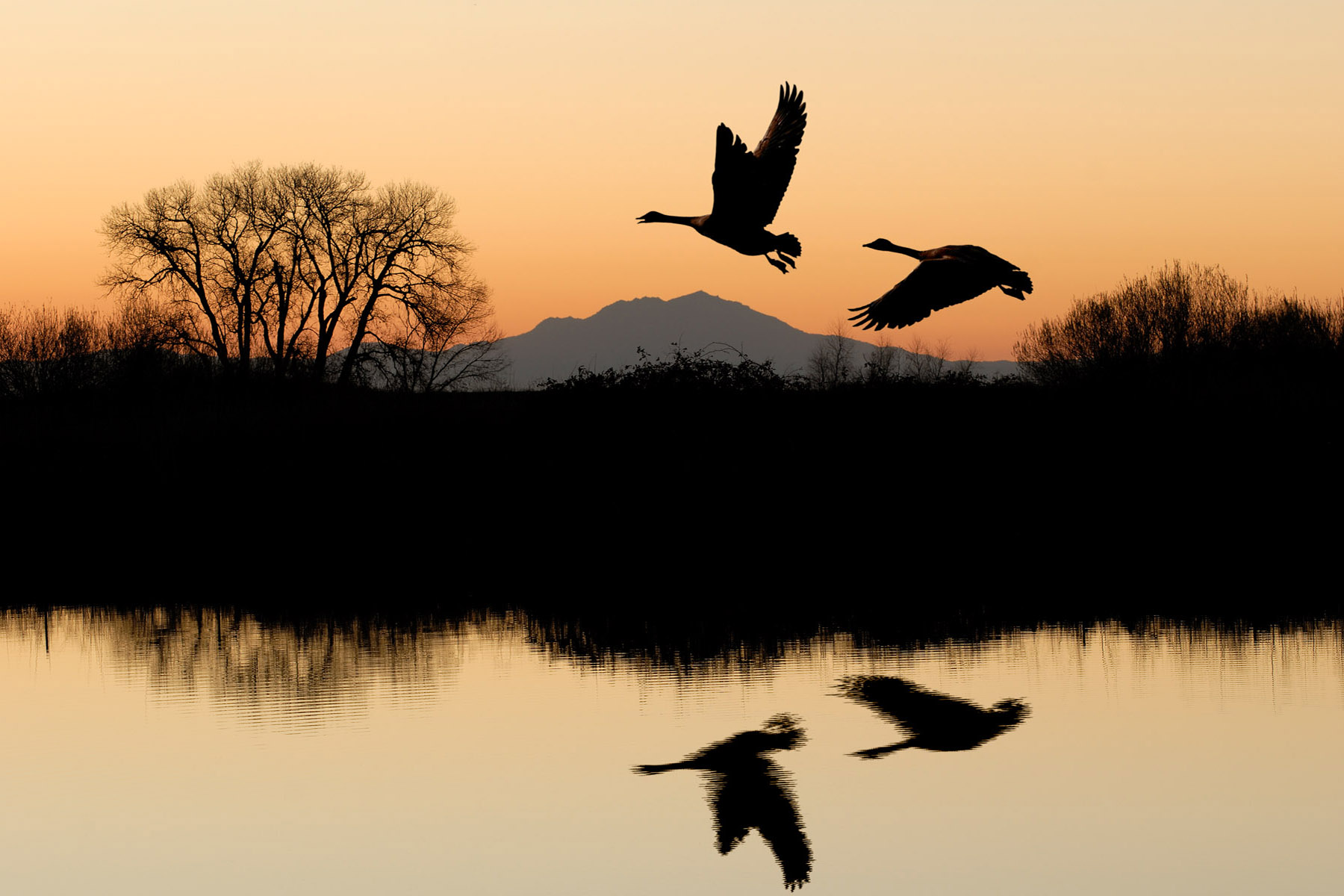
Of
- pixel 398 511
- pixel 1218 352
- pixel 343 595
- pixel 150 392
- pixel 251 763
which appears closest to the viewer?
pixel 251 763

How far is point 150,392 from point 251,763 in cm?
3985

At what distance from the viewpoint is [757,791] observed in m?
11.8

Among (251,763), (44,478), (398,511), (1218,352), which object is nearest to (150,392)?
(44,478)

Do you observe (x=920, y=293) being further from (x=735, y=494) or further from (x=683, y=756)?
(x=735, y=494)

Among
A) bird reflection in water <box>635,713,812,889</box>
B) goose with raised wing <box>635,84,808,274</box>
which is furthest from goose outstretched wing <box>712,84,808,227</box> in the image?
bird reflection in water <box>635,713,812,889</box>

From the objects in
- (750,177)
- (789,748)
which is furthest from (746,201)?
(789,748)

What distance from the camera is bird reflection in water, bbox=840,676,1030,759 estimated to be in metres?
13.4

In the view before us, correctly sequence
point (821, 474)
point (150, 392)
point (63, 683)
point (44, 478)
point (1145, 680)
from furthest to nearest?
1. point (150, 392)
2. point (44, 478)
3. point (821, 474)
4. point (63, 683)
5. point (1145, 680)

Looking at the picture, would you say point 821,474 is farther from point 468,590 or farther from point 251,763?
point 251,763

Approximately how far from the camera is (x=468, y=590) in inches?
1033

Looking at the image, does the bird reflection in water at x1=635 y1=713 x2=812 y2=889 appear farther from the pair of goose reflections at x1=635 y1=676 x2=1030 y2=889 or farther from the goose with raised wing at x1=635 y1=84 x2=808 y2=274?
the goose with raised wing at x1=635 y1=84 x2=808 y2=274

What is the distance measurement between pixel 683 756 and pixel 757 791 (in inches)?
57.2

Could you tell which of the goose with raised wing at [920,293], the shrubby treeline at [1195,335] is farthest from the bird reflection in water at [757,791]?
the shrubby treeline at [1195,335]

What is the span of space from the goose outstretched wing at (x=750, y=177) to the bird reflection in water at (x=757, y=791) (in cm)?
480
